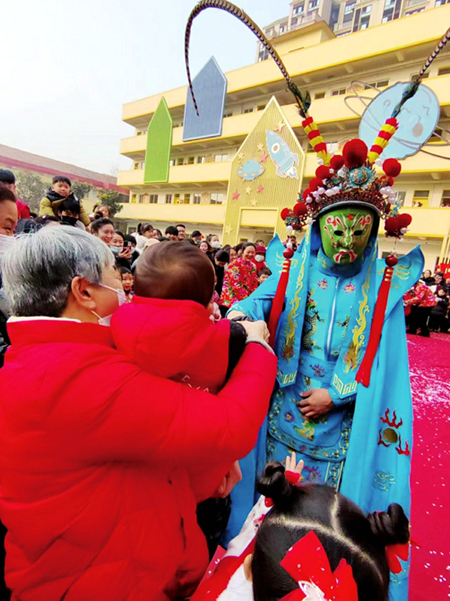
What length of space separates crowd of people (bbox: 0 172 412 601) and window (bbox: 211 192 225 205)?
19.0 m

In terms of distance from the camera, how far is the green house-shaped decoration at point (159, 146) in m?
20.2

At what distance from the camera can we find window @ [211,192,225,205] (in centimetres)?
1900

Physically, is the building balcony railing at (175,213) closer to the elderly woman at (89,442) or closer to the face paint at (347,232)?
the face paint at (347,232)

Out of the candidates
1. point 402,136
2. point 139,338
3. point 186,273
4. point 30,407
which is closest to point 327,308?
point 186,273

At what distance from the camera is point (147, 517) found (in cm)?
72

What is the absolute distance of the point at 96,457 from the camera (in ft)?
2.16

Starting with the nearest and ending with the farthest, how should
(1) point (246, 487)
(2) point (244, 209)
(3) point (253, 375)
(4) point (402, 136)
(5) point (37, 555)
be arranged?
(5) point (37, 555) < (3) point (253, 375) < (1) point (246, 487) < (4) point (402, 136) < (2) point (244, 209)

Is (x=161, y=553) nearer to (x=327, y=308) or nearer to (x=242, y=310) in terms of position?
(x=242, y=310)

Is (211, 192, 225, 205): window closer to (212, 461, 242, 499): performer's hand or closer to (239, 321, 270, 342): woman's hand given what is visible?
(239, 321, 270, 342): woman's hand

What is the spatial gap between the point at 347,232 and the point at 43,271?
113 centimetres

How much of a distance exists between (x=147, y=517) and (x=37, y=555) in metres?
0.24

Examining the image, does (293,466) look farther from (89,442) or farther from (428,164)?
(428,164)

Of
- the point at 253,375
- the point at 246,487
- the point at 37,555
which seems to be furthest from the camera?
the point at 246,487

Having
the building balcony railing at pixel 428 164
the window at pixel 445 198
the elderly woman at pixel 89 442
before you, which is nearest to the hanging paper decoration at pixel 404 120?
the elderly woman at pixel 89 442
